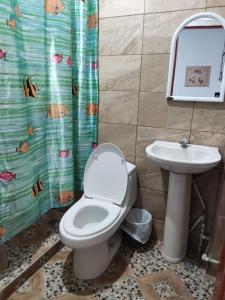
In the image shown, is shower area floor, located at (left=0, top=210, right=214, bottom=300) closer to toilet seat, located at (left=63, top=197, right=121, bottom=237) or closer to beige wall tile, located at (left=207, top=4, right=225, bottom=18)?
toilet seat, located at (left=63, top=197, right=121, bottom=237)

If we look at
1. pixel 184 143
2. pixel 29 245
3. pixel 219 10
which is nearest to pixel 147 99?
pixel 184 143

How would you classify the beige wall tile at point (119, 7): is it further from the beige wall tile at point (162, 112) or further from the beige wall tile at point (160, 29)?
the beige wall tile at point (162, 112)

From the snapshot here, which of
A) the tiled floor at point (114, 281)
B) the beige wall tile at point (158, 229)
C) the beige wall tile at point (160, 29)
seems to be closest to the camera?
the tiled floor at point (114, 281)

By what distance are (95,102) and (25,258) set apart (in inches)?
50.7

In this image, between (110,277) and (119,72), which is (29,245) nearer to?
(110,277)


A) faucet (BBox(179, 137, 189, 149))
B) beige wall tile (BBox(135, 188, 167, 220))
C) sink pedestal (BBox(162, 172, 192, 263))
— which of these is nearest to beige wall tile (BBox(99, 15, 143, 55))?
faucet (BBox(179, 137, 189, 149))

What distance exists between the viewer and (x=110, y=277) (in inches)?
62.1

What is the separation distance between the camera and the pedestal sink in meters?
1.60

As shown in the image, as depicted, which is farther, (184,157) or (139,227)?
(139,227)

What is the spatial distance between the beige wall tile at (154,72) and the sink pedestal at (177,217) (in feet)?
2.16

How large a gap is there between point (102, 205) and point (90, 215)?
0.45 ft

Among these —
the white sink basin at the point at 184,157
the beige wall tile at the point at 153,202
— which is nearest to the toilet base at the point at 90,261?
the beige wall tile at the point at 153,202

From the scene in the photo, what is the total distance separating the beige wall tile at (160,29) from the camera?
157 cm

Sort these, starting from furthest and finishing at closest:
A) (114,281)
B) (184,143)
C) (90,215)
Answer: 1. (90,215)
2. (184,143)
3. (114,281)
